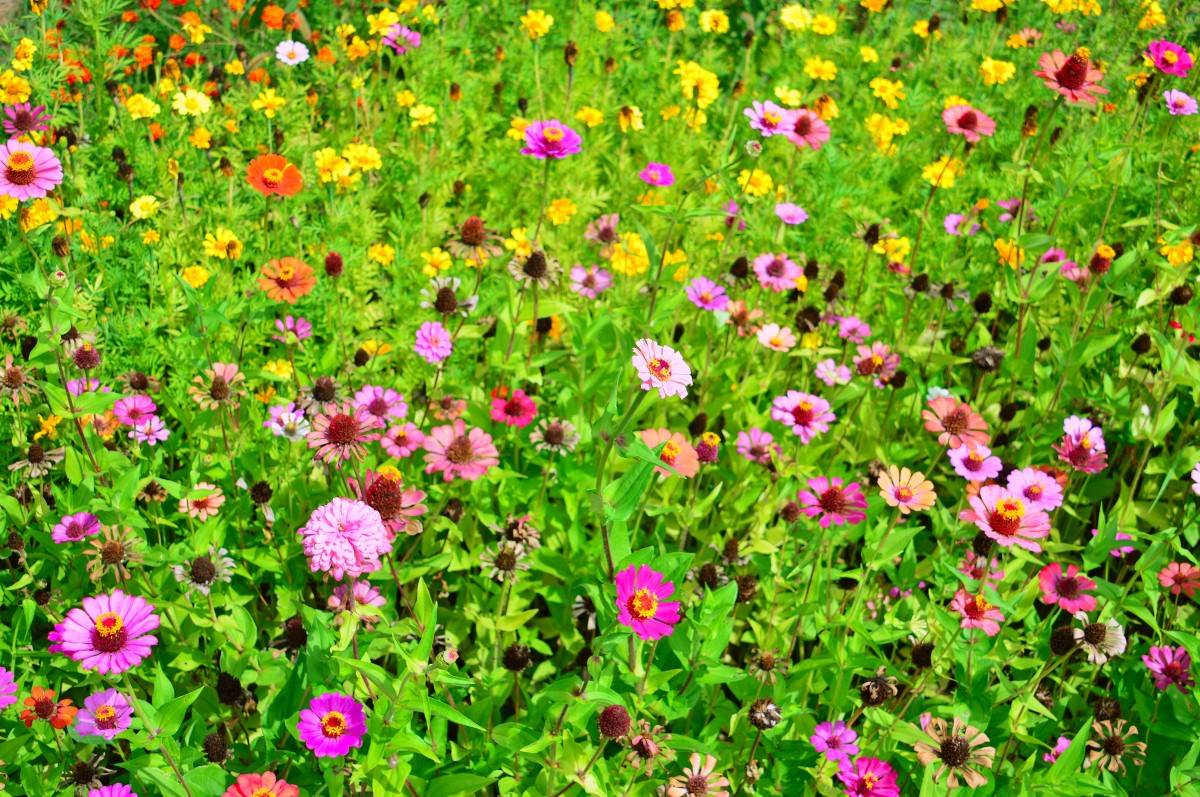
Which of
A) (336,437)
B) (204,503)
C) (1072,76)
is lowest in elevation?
(204,503)

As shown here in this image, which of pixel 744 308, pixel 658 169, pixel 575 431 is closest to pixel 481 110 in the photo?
pixel 658 169

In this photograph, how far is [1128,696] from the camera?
2.37 m

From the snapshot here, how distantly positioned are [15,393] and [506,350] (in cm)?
130

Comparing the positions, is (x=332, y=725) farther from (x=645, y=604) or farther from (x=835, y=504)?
(x=835, y=504)

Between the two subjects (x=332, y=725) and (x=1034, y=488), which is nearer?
(x=332, y=725)

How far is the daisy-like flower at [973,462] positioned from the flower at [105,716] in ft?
6.46

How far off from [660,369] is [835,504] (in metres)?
0.89

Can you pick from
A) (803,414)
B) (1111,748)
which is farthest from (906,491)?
(1111,748)

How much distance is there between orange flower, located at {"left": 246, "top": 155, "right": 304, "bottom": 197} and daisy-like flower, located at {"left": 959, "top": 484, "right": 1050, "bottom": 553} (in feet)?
6.59

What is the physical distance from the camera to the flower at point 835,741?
2023 mm

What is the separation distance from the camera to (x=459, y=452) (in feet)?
7.63

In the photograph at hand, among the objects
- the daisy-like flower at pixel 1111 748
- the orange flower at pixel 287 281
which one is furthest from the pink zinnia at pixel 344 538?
the daisy-like flower at pixel 1111 748

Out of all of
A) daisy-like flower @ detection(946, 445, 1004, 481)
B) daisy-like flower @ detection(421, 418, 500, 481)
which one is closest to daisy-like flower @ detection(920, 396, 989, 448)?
daisy-like flower @ detection(946, 445, 1004, 481)

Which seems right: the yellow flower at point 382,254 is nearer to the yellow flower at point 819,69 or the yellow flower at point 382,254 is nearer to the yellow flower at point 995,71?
the yellow flower at point 819,69
